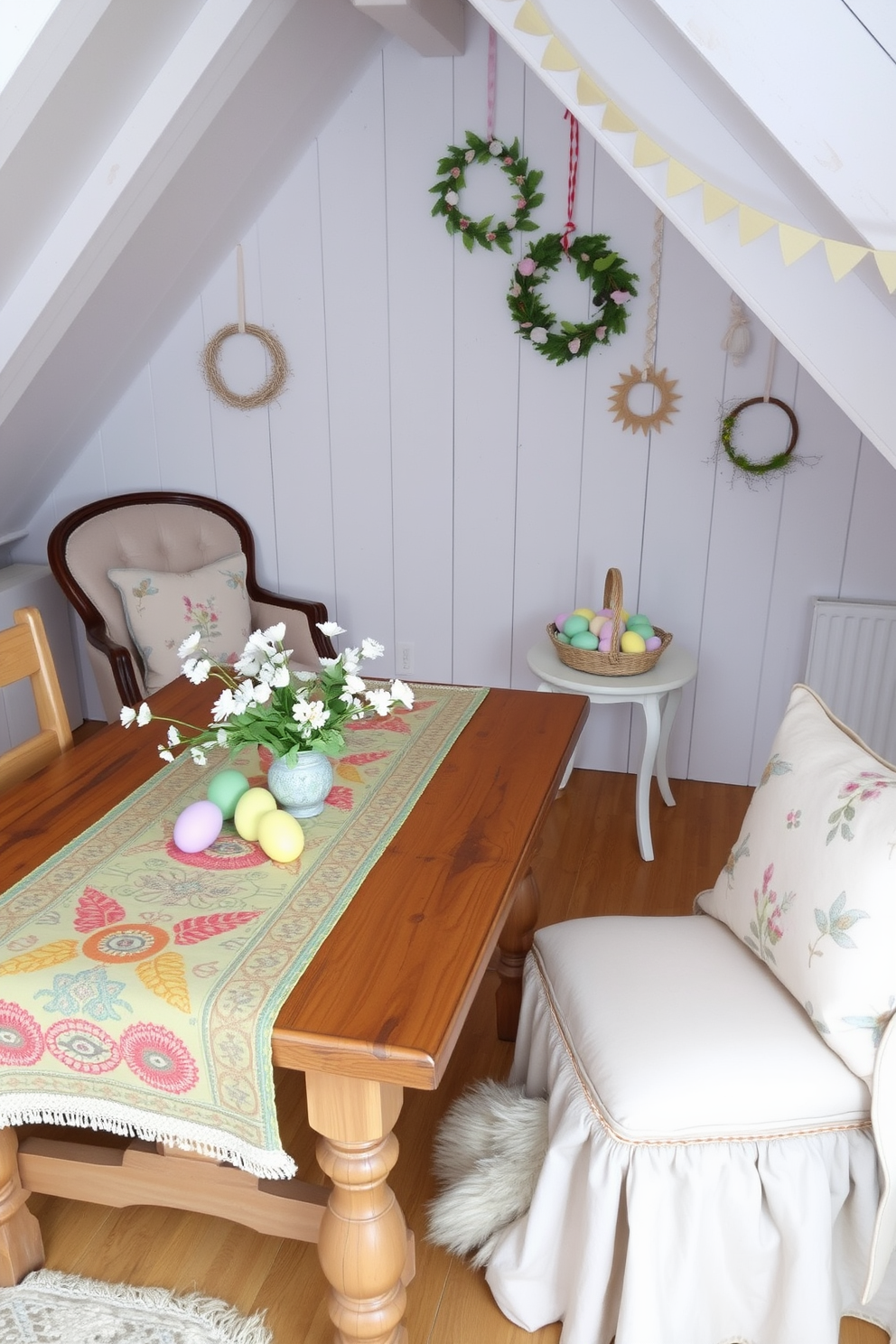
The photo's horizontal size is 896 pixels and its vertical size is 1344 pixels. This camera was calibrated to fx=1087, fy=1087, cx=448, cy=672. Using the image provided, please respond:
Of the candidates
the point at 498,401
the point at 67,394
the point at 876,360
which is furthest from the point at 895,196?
the point at 67,394

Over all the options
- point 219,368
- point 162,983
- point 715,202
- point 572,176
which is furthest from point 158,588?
point 162,983

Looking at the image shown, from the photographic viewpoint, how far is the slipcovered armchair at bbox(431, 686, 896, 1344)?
4.90 ft

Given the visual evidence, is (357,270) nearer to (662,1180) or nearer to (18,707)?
(18,707)

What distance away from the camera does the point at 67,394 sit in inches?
126

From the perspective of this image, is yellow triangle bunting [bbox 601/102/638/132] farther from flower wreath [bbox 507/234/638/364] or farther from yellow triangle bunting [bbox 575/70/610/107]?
flower wreath [bbox 507/234/638/364]

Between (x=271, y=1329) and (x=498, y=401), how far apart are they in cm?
252

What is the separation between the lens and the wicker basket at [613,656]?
2.88 m

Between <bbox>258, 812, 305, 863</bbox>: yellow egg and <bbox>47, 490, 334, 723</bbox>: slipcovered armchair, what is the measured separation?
1566mm

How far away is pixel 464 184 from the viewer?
315cm

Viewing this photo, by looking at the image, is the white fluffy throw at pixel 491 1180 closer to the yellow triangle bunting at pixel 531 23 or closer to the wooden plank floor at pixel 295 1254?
the wooden plank floor at pixel 295 1254

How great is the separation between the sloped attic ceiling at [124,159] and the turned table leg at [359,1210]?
175 cm

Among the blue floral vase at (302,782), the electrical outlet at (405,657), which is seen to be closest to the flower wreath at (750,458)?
the electrical outlet at (405,657)

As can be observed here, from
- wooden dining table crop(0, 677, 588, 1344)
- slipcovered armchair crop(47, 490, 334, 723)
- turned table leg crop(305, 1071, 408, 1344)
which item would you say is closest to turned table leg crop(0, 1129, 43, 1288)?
wooden dining table crop(0, 677, 588, 1344)

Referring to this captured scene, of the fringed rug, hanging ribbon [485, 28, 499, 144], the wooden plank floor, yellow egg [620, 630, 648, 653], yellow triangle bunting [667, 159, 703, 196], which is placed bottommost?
the wooden plank floor
